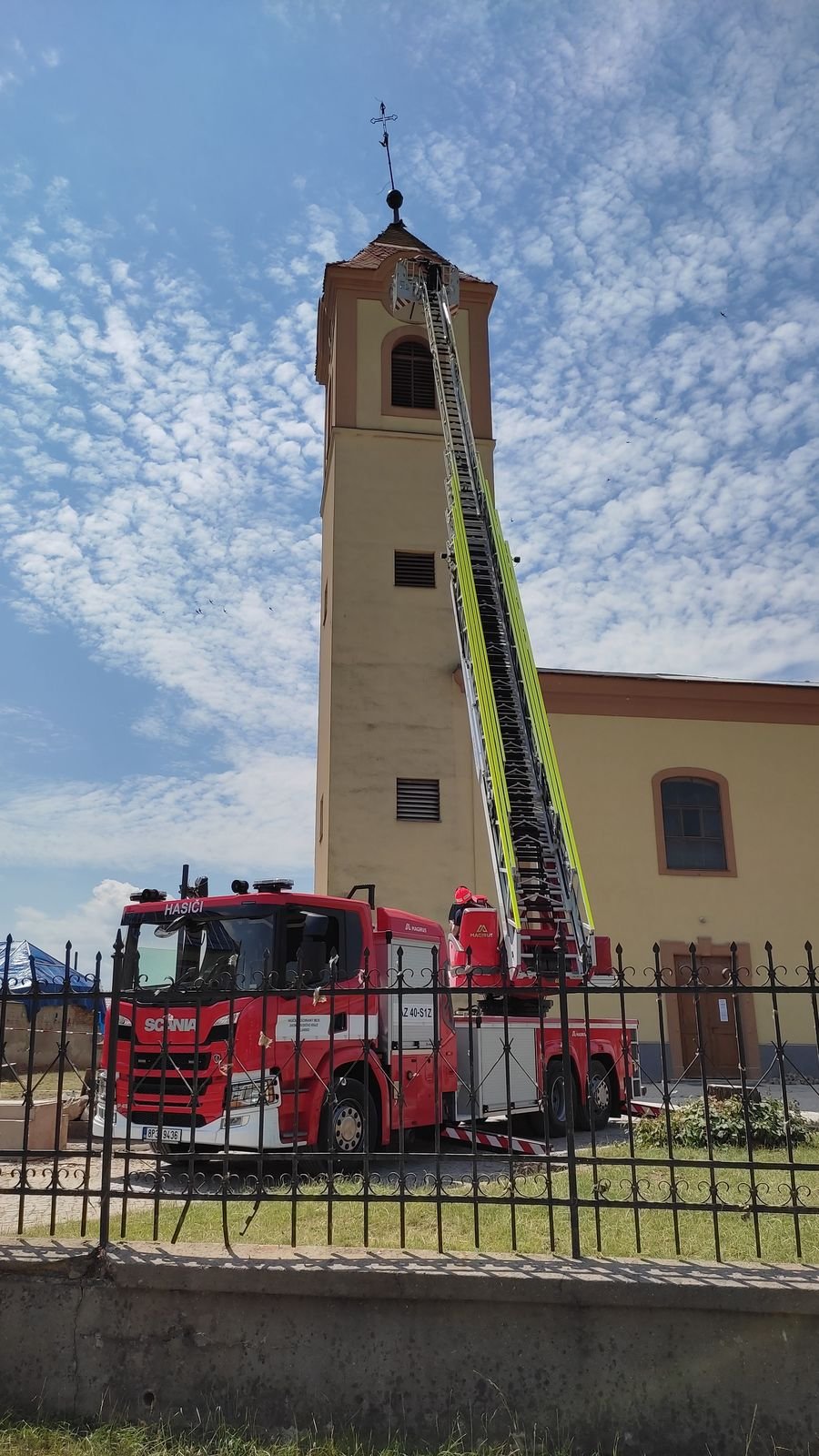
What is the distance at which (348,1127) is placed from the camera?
9.75 m

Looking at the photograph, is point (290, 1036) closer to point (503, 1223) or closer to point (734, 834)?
point (503, 1223)

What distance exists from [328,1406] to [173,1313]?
0.82 metres

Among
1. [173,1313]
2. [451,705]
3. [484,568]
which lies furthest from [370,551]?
[173,1313]

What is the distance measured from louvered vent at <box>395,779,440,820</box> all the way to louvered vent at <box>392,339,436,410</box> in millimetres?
9292

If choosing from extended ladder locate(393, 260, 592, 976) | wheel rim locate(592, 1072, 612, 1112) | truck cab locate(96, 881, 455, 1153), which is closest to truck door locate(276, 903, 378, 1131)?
truck cab locate(96, 881, 455, 1153)

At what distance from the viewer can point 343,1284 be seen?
15.7ft

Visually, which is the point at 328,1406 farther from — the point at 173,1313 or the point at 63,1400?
the point at 63,1400

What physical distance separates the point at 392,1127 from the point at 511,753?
5.51 m

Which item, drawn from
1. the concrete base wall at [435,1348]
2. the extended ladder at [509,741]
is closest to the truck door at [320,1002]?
the extended ladder at [509,741]

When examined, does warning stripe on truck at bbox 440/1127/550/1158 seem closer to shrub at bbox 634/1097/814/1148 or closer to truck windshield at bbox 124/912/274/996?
shrub at bbox 634/1097/814/1148

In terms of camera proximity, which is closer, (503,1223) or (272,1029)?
(503,1223)

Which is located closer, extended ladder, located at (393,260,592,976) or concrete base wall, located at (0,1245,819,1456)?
concrete base wall, located at (0,1245,819,1456)

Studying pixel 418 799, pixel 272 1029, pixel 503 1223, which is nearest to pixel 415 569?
pixel 418 799

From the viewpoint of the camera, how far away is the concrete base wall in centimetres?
457
